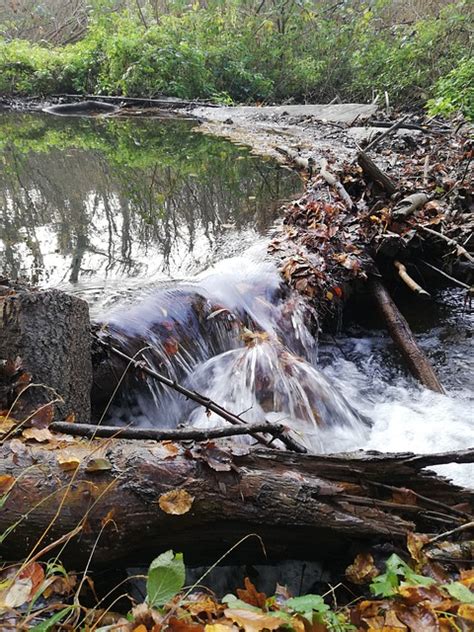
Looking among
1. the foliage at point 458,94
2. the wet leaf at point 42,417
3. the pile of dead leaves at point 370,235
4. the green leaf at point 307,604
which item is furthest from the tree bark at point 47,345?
the foliage at point 458,94

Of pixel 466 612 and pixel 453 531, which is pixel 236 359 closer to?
pixel 453 531

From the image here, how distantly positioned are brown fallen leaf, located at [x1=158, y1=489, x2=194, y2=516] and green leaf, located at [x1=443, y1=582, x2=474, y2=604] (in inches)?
36.7

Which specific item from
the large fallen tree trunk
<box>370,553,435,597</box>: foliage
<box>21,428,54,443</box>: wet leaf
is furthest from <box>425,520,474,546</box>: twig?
<box>21,428,54,443</box>: wet leaf

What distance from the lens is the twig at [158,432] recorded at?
1.88 m

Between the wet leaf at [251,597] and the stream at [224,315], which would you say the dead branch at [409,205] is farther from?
the wet leaf at [251,597]

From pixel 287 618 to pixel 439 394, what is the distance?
96.3 inches

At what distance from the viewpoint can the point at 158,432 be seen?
192 cm

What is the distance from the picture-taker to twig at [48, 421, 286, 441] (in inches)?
74.0

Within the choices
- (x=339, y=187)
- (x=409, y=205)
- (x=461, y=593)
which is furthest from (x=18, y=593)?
(x=339, y=187)

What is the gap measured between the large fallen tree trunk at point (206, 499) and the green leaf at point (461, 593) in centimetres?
28

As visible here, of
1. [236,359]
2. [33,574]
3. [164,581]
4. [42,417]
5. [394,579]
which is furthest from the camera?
[236,359]

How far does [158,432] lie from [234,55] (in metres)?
19.9

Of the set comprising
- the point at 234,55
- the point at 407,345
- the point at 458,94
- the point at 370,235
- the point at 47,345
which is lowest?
the point at 407,345

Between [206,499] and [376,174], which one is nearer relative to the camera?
[206,499]
